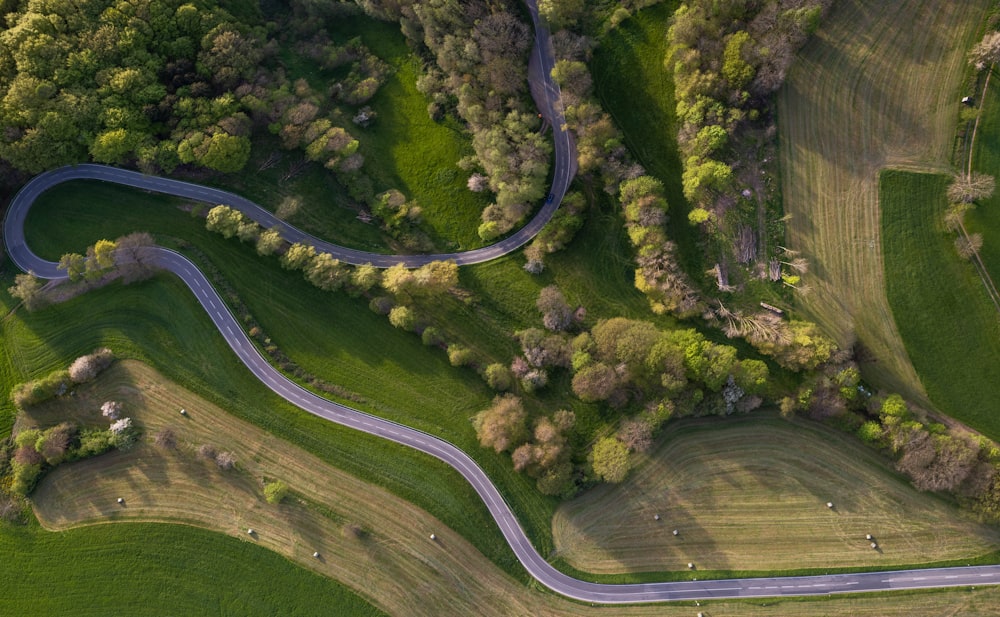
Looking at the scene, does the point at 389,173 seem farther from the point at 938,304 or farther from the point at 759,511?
the point at 938,304

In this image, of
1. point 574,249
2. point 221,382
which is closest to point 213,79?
point 221,382

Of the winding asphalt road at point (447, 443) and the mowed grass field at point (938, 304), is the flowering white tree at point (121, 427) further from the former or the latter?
the mowed grass field at point (938, 304)

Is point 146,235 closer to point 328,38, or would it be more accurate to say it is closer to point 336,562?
point 328,38

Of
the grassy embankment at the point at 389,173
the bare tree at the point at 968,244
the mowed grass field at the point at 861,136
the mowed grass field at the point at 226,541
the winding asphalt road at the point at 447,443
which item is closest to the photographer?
the bare tree at the point at 968,244

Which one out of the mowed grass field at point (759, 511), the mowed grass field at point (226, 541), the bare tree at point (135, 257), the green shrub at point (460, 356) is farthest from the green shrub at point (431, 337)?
the bare tree at point (135, 257)

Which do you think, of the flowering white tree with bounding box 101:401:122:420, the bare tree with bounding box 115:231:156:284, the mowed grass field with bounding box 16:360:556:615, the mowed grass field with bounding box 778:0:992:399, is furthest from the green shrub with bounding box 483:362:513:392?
Answer: the flowering white tree with bounding box 101:401:122:420
